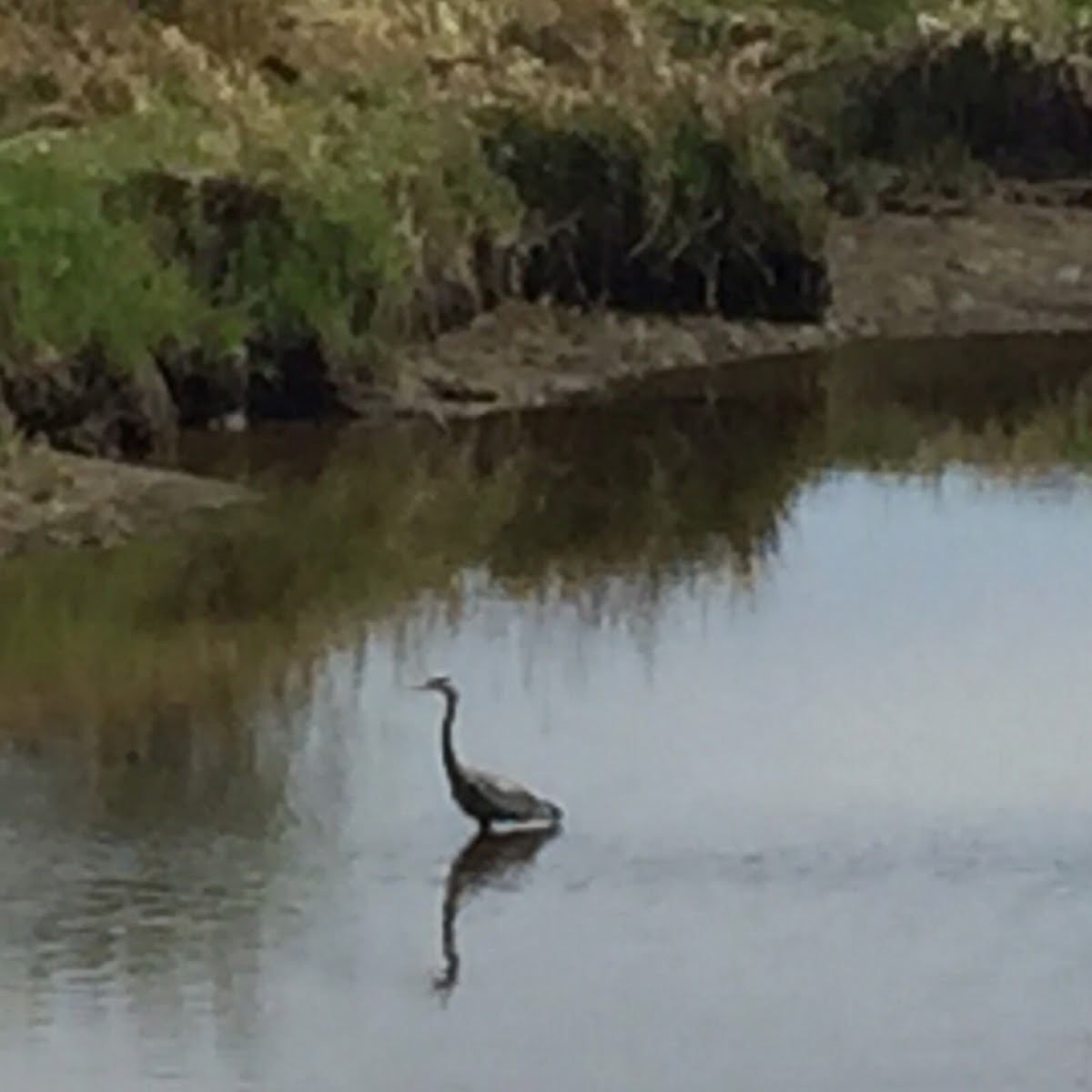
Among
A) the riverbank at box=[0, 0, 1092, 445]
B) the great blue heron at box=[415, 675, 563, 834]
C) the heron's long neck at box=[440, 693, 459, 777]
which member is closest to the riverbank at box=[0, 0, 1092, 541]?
the riverbank at box=[0, 0, 1092, 445]

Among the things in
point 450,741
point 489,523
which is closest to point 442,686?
point 450,741

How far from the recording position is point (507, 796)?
39.6 ft

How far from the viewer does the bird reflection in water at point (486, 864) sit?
1147 centimetres

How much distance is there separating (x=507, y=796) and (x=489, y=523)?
19.1 feet

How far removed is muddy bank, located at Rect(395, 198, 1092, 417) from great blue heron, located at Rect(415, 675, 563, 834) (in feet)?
25.8

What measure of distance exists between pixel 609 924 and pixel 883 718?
2.40m

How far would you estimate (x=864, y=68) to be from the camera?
88.8ft

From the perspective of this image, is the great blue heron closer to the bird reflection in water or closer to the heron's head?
the bird reflection in water

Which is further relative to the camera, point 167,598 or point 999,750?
point 167,598

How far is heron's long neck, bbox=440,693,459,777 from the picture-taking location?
12188 mm

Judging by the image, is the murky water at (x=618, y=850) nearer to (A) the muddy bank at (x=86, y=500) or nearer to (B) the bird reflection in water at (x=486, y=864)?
(B) the bird reflection in water at (x=486, y=864)

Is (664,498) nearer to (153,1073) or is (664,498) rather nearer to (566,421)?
(566,421)

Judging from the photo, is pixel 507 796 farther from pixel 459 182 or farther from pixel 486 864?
pixel 459 182

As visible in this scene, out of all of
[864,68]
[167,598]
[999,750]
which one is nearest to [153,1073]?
[999,750]
